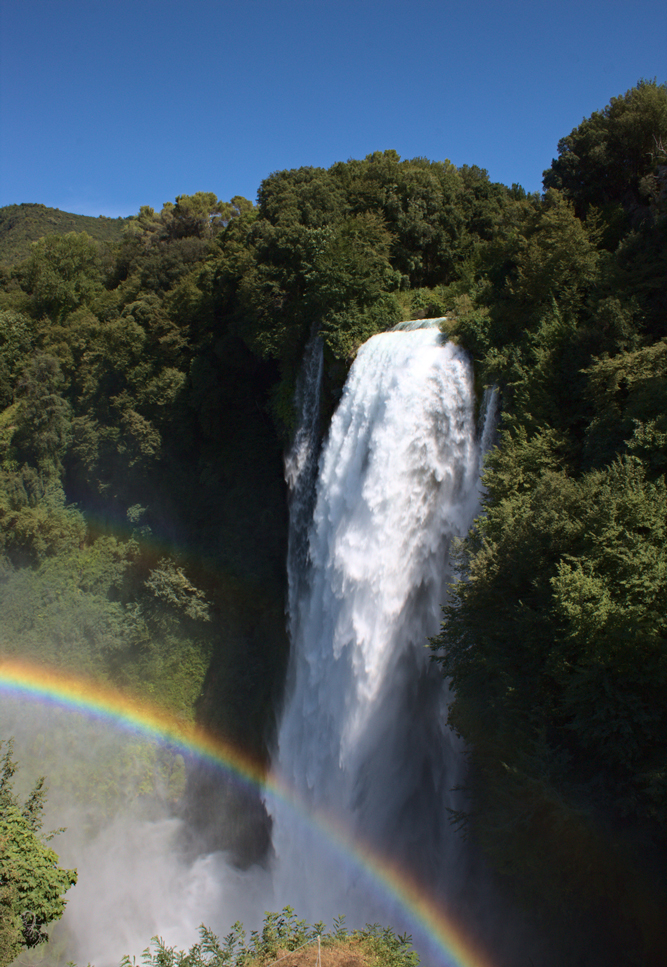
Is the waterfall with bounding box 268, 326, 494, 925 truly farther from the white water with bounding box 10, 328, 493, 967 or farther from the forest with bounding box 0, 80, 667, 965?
the forest with bounding box 0, 80, 667, 965

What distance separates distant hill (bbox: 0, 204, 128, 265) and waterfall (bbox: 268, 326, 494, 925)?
64740 mm

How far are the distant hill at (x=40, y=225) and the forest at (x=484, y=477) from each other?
34.6 m

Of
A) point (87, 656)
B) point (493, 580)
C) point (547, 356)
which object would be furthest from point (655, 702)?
point (87, 656)

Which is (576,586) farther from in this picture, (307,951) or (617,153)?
(617,153)

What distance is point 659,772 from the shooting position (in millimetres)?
8258

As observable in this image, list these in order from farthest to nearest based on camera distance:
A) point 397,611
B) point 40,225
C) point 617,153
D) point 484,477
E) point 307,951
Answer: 1. point 40,225
2. point 617,153
3. point 397,611
4. point 484,477
5. point 307,951

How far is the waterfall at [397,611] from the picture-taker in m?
14.6

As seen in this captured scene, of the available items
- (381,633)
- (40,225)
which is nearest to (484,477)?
(381,633)

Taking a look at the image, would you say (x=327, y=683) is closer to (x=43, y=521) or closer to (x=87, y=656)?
(x=87, y=656)

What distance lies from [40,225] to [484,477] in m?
79.5

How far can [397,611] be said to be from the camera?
15.0m

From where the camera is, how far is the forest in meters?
9.36

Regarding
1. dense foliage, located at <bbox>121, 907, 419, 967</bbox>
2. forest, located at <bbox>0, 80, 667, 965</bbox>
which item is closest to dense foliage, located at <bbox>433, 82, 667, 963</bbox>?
forest, located at <bbox>0, 80, 667, 965</bbox>

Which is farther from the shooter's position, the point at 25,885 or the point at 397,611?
the point at 397,611
